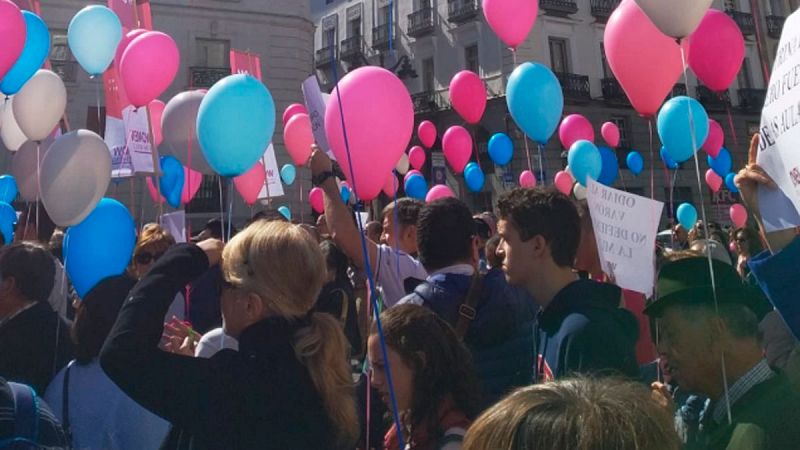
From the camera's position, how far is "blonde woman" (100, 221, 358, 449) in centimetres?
173

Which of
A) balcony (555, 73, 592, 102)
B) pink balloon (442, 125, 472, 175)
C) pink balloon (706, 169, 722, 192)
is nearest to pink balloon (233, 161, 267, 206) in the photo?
pink balloon (442, 125, 472, 175)

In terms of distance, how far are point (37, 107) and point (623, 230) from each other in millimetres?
4972

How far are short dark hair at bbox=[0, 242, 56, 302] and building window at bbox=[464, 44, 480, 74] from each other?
20984 millimetres

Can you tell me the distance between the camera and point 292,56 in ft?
64.2

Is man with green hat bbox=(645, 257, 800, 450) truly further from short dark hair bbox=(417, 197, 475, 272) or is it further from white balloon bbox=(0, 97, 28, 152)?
white balloon bbox=(0, 97, 28, 152)

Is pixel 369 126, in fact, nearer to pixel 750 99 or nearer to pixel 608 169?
pixel 608 169

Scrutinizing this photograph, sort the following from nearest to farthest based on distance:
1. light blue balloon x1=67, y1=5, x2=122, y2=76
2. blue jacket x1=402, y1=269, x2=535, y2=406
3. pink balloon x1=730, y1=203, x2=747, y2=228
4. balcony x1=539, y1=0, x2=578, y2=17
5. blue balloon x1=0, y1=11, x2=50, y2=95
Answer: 1. blue jacket x1=402, y1=269, x2=535, y2=406
2. blue balloon x1=0, y1=11, x2=50, y2=95
3. light blue balloon x1=67, y1=5, x2=122, y2=76
4. pink balloon x1=730, y1=203, x2=747, y2=228
5. balcony x1=539, y1=0, x2=578, y2=17

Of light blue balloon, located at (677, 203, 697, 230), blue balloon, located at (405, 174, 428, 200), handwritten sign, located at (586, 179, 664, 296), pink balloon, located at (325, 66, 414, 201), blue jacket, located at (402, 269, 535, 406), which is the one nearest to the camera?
blue jacket, located at (402, 269, 535, 406)

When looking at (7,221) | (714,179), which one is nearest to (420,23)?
(714,179)

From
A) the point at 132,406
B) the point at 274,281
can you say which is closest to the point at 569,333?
the point at 274,281

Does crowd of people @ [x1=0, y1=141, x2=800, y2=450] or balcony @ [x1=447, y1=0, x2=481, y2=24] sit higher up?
balcony @ [x1=447, y1=0, x2=481, y2=24]

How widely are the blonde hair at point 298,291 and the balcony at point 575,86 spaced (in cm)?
2098

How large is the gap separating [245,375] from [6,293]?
167 centimetres

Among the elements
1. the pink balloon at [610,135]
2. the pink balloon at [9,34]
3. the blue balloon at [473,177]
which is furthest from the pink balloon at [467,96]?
the pink balloon at [9,34]
